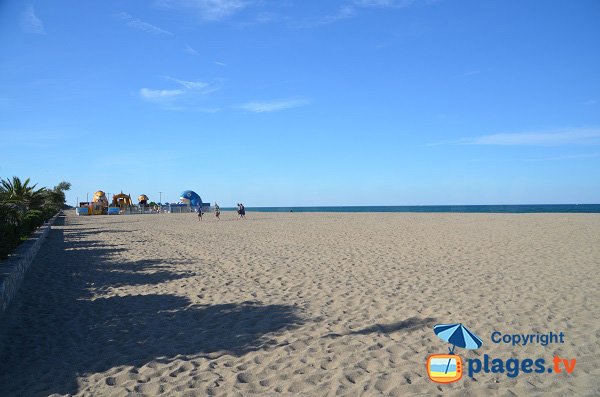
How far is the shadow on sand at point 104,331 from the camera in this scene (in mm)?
4086

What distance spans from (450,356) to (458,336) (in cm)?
60

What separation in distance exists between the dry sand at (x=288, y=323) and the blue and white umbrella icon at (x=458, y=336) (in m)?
0.12

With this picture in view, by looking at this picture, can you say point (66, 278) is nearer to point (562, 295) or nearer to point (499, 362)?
point (499, 362)

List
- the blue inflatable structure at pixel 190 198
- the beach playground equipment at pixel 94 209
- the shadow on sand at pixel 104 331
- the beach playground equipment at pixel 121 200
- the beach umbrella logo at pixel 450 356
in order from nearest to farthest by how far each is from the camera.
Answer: the beach umbrella logo at pixel 450 356
the shadow on sand at pixel 104 331
the beach playground equipment at pixel 94 209
the beach playground equipment at pixel 121 200
the blue inflatable structure at pixel 190 198

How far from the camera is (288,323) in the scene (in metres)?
5.26

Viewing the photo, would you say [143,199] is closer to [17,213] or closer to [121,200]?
[121,200]

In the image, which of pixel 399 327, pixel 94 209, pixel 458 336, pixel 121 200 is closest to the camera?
pixel 458 336

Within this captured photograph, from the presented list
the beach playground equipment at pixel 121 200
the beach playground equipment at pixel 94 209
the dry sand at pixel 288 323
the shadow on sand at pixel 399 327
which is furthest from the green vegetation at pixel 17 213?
the beach playground equipment at pixel 121 200

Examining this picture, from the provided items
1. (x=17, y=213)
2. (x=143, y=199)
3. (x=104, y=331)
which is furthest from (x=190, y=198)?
(x=104, y=331)

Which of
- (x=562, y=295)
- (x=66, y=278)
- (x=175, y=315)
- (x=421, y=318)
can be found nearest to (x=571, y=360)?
(x=421, y=318)

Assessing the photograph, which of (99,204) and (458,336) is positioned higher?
(99,204)

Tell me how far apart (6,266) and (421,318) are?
22.5 feet

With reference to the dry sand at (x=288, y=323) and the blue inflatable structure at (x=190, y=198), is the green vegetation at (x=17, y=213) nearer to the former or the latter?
the dry sand at (x=288, y=323)

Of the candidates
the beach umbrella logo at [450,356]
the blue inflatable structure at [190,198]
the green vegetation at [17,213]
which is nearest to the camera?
the beach umbrella logo at [450,356]
